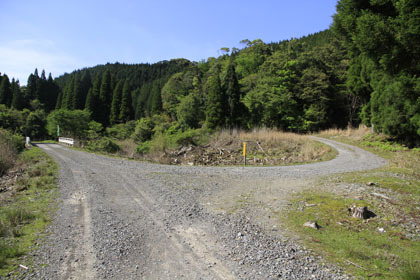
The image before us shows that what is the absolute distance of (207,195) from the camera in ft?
22.5

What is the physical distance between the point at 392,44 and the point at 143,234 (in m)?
7.57

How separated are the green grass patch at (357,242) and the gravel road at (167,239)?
34cm

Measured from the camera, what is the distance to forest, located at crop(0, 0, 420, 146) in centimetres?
675

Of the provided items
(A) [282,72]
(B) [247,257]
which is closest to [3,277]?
(B) [247,257]

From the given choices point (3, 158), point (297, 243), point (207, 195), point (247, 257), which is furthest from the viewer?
point (3, 158)

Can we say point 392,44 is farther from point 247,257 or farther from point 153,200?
point 153,200

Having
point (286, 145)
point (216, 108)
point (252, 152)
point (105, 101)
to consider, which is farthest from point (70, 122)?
point (105, 101)

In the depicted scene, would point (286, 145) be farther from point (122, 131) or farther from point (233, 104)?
point (122, 131)

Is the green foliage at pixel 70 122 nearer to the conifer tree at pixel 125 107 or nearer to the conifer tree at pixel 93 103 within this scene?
the conifer tree at pixel 93 103

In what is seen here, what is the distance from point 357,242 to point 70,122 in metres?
39.7

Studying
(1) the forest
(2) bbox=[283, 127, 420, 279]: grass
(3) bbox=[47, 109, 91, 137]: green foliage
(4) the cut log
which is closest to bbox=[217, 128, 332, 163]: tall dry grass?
(1) the forest

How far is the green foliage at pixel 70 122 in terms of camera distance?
35.5m

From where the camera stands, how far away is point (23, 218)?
507cm

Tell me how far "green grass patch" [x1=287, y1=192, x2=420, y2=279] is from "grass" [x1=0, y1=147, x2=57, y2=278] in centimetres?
449
